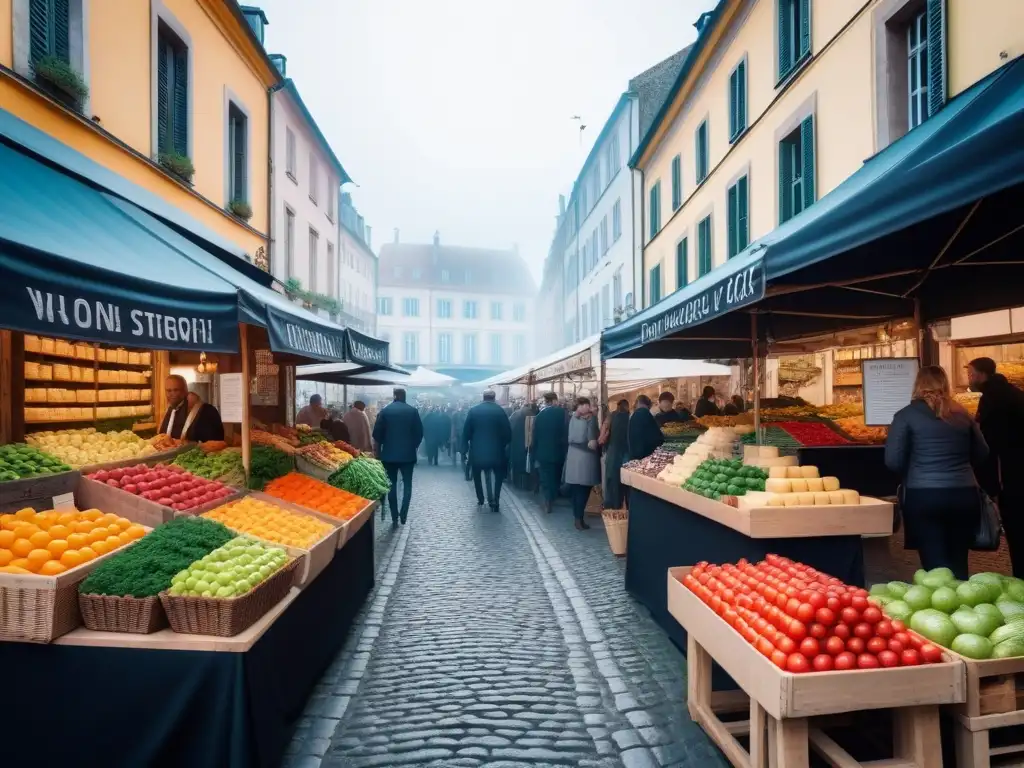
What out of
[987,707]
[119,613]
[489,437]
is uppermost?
[489,437]

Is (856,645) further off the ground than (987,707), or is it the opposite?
(856,645)

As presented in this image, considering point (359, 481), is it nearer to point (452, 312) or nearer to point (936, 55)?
point (936, 55)

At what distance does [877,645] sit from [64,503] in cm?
519

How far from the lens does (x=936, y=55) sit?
8461mm

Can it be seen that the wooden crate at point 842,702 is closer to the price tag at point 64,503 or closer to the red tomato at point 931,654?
the red tomato at point 931,654

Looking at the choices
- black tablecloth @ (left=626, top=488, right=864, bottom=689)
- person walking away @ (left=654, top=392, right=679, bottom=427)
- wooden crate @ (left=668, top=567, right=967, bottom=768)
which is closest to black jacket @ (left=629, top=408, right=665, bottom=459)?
person walking away @ (left=654, top=392, right=679, bottom=427)

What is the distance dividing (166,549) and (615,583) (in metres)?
4.89

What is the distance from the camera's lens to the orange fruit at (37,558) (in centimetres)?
349

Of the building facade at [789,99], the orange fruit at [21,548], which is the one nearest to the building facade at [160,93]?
the orange fruit at [21,548]

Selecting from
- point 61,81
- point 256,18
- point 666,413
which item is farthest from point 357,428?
point 256,18

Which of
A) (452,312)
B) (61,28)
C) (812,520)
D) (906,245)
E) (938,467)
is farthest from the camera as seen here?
(452,312)

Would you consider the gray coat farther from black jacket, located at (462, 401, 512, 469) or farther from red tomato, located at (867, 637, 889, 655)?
red tomato, located at (867, 637, 889, 655)

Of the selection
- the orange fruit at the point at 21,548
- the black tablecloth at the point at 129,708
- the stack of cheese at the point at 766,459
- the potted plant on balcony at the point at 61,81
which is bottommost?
the black tablecloth at the point at 129,708

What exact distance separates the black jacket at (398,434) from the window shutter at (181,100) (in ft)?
18.2
